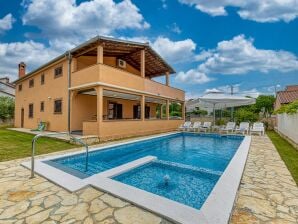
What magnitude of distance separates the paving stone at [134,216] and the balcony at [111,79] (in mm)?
9954

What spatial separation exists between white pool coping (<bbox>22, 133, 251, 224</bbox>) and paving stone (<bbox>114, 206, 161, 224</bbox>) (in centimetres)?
14

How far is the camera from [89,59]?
55.6ft

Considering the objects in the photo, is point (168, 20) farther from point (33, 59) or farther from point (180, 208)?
point (33, 59)

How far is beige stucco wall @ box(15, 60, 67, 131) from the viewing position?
52.2 feet

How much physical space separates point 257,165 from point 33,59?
31546 millimetres

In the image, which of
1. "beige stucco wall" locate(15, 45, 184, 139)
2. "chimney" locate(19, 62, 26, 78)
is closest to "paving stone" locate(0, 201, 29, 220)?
"beige stucco wall" locate(15, 45, 184, 139)

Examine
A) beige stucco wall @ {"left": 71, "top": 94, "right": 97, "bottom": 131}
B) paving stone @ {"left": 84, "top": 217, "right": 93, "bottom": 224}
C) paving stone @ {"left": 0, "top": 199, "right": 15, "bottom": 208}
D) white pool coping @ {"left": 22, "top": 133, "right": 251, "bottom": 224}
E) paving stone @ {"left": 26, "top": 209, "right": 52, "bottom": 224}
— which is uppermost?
beige stucco wall @ {"left": 71, "top": 94, "right": 97, "bottom": 131}

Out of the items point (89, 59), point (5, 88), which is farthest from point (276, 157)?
point (5, 88)

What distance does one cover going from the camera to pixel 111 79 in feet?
44.3

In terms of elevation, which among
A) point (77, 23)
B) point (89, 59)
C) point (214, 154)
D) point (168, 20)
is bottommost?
point (214, 154)

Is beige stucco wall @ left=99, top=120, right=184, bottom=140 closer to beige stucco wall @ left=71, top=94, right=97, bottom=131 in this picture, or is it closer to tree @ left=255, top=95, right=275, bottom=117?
beige stucco wall @ left=71, top=94, right=97, bottom=131

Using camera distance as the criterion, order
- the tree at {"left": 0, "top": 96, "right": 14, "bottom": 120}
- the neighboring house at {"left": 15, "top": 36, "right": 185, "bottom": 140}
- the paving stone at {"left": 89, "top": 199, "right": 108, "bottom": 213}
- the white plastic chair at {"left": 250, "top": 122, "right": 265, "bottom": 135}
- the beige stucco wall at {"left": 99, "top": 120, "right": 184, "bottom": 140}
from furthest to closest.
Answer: the tree at {"left": 0, "top": 96, "right": 14, "bottom": 120} < the white plastic chair at {"left": 250, "top": 122, "right": 265, "bottom": 135} < the neighboring house at {"left": 15, "top": 36, "right": 185, "bottom": 140} < the beige stucco wall at {"left": 99, "top": 120, "right": 184, "bottom": 140} < the paving stone at {"left": 89, "top": 199, "right": 108, "bottom": 213}

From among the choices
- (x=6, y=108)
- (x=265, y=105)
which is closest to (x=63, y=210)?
(x=6, y=108)

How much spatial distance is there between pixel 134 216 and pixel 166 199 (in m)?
0.88
